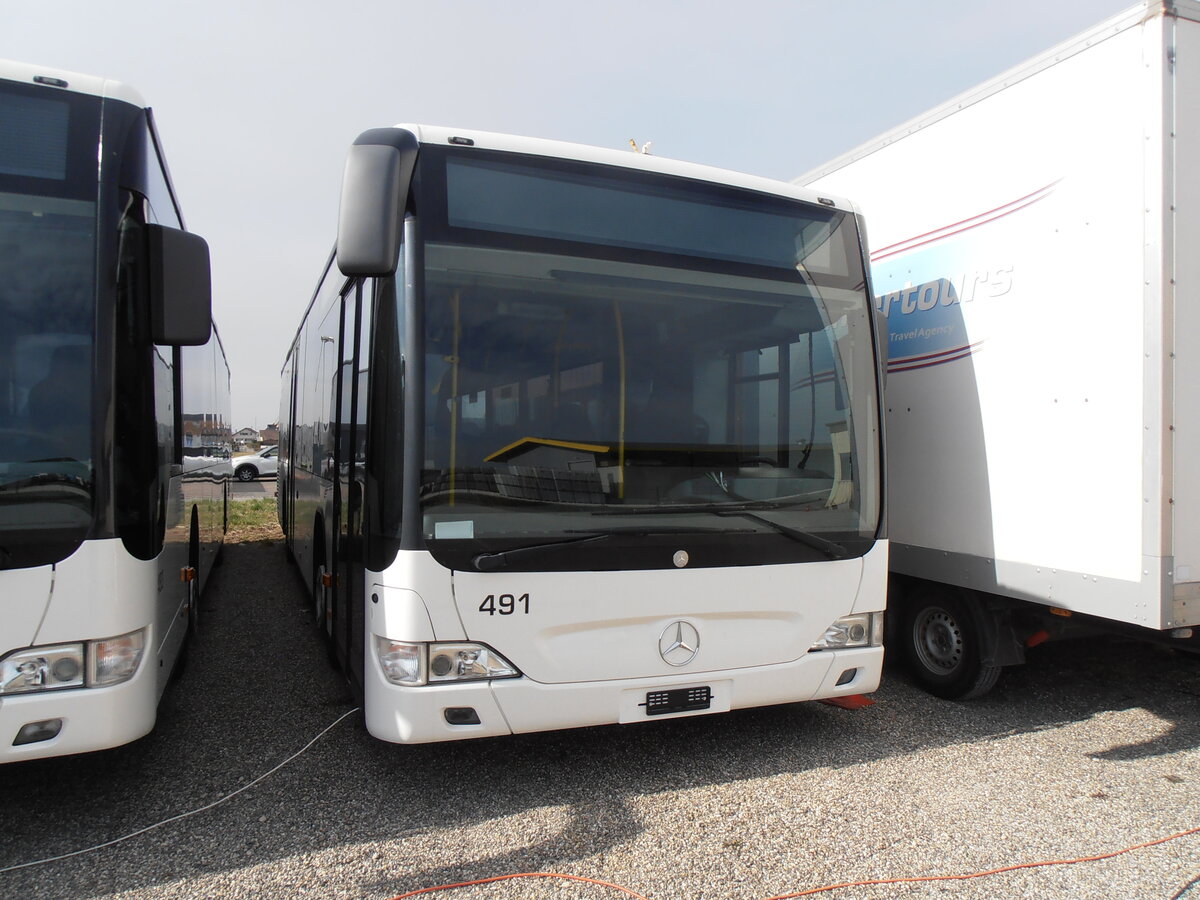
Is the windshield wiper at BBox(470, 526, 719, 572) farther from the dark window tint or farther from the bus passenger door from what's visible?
the dark window tint

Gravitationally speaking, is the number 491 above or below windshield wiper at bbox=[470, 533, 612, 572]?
below

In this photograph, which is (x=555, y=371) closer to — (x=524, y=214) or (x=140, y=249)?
(x=524, y=214)

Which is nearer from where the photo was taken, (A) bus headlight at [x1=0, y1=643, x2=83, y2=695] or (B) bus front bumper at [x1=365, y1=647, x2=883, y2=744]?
(A) bus headlight at [x1=0, y1=643, x2=83, y2=695]

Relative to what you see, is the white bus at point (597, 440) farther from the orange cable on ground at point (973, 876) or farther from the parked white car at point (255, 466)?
the parked white car at point (255, 466)

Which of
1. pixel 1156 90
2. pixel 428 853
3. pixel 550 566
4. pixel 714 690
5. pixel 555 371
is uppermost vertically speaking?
pixel 1156 90

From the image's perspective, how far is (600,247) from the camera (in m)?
3.66

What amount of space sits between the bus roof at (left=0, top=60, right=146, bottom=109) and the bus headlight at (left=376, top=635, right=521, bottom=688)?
240 cm

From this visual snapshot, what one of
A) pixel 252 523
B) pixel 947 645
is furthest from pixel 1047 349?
pixel 252 523

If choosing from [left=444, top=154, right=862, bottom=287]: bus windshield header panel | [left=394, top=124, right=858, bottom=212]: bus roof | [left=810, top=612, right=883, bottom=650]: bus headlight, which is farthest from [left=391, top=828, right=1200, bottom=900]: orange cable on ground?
[left=394, top=124, right=858, bottom=212]: bus roof

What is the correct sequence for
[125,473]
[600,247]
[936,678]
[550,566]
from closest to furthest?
[125,473] → [550,566] → [600,247] → [936,678]

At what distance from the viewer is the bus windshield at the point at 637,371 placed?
3369 mm

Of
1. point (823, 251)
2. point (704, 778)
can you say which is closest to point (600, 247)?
point (823, 251)

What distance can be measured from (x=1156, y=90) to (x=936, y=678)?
3.39 metres

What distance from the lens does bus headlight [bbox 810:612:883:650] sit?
3980 mm
